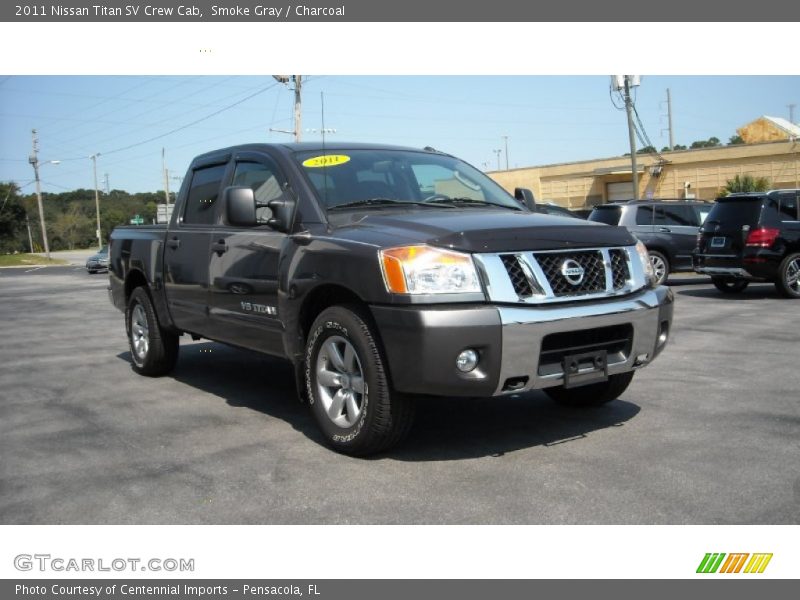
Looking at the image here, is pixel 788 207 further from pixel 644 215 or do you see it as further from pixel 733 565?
pixel 733 565

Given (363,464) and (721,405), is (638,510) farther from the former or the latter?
(721,405)

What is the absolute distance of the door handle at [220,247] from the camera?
5.76 metres

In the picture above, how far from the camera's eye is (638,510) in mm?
3561

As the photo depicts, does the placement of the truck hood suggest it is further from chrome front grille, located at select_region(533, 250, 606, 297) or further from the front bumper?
the front bumper

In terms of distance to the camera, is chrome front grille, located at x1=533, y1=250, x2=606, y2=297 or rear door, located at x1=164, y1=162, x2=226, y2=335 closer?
chrome front grille, located at x1=533, y1=250, x2=606, y2=297

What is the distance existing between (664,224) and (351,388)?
13.1 m

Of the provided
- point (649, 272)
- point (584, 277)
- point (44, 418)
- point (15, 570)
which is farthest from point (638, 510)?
point (44, 418)

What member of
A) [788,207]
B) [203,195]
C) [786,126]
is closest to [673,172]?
[786,126]

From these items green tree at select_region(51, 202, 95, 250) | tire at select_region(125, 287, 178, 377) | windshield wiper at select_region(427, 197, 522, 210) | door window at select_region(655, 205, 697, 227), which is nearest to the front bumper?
windshield wiper at select_region(427, 197, 522, 210)

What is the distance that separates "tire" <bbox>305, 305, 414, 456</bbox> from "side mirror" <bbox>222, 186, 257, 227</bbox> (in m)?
0.82

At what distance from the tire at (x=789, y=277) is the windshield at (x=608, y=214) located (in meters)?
4.14

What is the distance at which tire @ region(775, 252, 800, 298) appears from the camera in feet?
41.3

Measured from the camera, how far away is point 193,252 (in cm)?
624

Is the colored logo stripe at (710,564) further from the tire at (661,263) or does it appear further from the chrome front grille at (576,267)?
the tire at (661,263)
